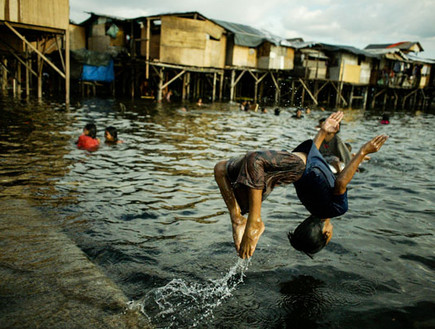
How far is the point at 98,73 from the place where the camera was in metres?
28.5

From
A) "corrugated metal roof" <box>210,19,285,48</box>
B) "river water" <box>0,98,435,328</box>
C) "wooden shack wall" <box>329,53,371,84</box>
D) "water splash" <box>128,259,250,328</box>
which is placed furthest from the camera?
"wooden shack wall" <box>329,53,371,84</box>

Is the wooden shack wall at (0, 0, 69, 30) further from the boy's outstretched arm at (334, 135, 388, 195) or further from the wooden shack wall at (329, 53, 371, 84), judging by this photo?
the wooden shack wall at (329, 53, 371, 84)

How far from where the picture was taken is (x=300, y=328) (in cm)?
281

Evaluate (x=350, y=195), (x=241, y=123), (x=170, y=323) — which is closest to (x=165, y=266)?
(x=170, y=323)

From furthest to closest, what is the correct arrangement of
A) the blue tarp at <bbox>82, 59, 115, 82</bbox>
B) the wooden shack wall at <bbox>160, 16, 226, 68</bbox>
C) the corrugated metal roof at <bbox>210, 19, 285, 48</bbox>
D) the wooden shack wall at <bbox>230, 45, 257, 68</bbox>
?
the wooden shack wall at <bbox>230, 45, 257, 68</bbox> → the corrugated metal roof at <bbox>210, 19, 285, 48</bbox> → the blue tarp at <bbox>82, 59, 115, 82</bbox> → the wooden shack wall at <bbox>160, 16, 226, 68</bbox>

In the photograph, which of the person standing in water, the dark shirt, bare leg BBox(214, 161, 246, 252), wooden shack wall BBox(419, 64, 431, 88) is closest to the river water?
the person standing in water

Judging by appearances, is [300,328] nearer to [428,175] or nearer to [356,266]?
[356,266]

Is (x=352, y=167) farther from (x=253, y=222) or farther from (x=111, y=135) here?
(x=111, y=135)

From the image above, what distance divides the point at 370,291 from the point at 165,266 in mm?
2018

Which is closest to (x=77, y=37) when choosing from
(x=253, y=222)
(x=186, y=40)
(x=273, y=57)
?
(x=186, y=40)

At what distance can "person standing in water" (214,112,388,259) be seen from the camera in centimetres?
267

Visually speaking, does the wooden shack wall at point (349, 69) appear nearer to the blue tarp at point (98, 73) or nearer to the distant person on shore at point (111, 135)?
the blue tarp at point (98, 73)

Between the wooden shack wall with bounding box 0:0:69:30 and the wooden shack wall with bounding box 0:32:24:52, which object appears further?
the wooden shack wall with bounding box 0:32:24:52

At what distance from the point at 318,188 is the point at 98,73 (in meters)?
28.7
